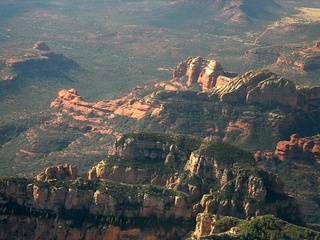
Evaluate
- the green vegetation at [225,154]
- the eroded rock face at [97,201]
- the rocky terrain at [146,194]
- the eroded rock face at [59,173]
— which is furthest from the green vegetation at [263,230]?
the eroded rock face at [59,173]

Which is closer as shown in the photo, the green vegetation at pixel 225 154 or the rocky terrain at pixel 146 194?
the rocky terrain at pixel 146 194

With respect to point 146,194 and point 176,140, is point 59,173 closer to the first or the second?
point 146,194

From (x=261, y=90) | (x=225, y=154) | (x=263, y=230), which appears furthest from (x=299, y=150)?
(x=263, y=230)

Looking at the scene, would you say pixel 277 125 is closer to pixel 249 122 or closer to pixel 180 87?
pixel 249 122

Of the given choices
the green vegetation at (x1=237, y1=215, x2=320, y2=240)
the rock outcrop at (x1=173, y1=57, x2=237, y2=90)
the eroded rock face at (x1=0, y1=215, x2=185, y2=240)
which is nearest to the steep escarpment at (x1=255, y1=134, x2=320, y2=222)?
the rock outcrop at (x1=173, y1=57, x2=237, y2=90)

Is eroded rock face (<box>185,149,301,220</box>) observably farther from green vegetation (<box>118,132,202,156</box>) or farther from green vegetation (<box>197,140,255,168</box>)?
green vegetation (<box>118,132,202,156</box>)

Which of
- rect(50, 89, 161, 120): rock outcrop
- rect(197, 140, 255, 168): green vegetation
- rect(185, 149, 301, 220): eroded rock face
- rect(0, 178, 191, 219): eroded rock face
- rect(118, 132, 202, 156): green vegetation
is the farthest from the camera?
rect(50, 89, 161, 120): rock outcrop

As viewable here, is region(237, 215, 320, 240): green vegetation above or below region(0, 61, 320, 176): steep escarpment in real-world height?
above

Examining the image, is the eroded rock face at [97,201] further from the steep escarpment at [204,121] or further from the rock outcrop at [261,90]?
the rock outcrop at [261,90]

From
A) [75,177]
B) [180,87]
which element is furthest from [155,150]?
[180,87]

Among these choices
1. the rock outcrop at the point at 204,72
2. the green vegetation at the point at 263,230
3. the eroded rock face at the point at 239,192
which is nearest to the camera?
the green vegetation at the point at 263,230

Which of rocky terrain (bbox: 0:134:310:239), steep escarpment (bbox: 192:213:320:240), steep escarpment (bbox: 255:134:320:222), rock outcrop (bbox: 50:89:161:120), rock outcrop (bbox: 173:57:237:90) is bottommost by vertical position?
rock outcrop (bbox: 50:89:161:120)
